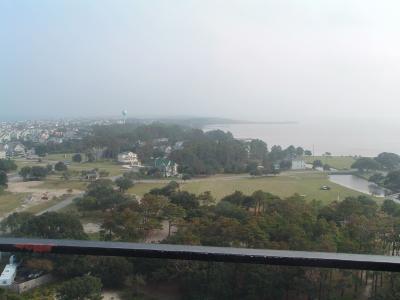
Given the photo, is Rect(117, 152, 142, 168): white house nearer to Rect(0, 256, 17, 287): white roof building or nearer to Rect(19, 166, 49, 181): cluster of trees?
Rect(19, 166, 49, 181): cluster of trees

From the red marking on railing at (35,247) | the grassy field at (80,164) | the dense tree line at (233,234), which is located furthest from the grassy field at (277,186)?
the red marking on railing at (35,247)

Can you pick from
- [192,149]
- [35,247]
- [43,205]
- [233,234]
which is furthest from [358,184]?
[35,247]

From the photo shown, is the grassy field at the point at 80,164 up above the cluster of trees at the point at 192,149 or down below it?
below

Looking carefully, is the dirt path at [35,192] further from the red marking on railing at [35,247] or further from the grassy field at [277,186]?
the red marking on railing at [35,247]

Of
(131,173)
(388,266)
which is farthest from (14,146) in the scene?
(388,266)

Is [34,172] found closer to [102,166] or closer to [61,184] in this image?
[61,184]
